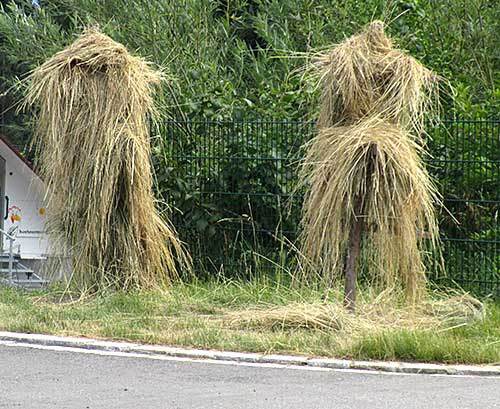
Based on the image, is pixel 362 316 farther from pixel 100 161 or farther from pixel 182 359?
pixel 100 161

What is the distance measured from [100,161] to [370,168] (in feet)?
9.96

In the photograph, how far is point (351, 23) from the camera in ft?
51.2

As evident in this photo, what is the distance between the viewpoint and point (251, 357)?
28.0 feet

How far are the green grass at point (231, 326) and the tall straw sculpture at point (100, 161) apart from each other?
456mm

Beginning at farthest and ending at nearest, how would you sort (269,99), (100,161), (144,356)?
1. (269,99)
2. (100,161)
3. (144,356)

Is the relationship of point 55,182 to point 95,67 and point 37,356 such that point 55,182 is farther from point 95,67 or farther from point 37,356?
point 37,356

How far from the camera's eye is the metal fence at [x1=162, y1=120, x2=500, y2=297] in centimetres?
1194

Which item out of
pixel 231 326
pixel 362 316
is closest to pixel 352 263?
pixel 362 316

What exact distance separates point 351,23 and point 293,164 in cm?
374

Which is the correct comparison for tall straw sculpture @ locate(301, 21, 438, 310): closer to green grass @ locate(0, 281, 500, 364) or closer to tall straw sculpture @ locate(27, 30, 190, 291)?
green grass @ locate(0, 281, 500, 364)

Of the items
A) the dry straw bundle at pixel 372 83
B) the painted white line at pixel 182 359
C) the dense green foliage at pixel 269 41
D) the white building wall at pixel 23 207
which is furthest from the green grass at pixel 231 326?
the dense green foliage at pixel 269 41

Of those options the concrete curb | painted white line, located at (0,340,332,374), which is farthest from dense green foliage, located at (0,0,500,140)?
painted white line, located at (0,340,332,374)

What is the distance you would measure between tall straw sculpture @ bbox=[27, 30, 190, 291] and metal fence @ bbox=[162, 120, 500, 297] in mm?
1639

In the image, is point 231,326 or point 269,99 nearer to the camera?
point 231,326
